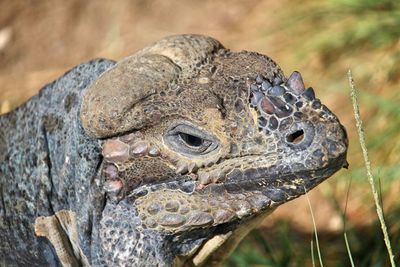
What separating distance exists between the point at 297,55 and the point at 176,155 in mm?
3947

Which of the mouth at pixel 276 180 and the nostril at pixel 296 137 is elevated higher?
the nostril at pixel 296 137

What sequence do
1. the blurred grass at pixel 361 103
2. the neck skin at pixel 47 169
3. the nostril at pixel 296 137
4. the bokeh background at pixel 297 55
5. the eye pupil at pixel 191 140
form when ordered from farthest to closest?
the bokeh background at pixel 297 55
the blurred grass at pixel 361 103
the neck skin at pixel 47 169
the eye pupil at pixel 191 140
the nostril at pixel 296 137

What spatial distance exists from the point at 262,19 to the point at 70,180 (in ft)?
16.4

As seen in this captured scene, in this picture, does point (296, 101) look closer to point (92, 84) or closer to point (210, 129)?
point (210, 129)

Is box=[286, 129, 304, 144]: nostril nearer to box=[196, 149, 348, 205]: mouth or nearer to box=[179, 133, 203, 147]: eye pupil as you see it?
box=[196, 149, 348, 205]: mouth

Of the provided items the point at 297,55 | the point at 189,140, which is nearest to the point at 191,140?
the point at 189,140

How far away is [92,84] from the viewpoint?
308 centimetres

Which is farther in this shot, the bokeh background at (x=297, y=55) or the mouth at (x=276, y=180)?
the bokeh background at (x=297, y=55)

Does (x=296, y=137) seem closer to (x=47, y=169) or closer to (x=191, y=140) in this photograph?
(x=191, y=140)

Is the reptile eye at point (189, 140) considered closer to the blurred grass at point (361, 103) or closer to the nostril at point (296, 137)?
the nostril at point (296, 137)

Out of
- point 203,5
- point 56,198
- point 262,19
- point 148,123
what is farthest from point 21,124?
point 203,5

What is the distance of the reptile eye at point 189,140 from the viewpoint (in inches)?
115

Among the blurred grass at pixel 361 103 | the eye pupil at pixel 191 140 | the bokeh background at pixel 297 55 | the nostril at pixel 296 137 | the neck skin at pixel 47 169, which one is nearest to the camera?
the nostril at pixel 296 137

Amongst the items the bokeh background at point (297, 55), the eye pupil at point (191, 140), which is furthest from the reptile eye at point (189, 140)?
the bokeh background at point (297, 55)
